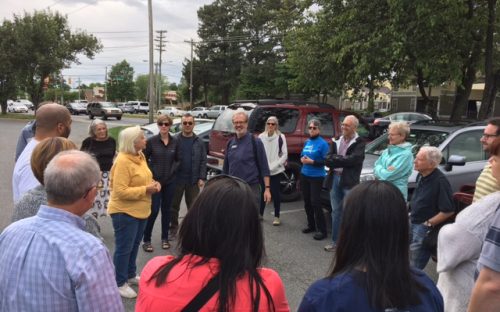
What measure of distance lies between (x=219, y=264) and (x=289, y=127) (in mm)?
6933

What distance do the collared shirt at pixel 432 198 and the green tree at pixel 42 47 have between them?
3242 centimetres

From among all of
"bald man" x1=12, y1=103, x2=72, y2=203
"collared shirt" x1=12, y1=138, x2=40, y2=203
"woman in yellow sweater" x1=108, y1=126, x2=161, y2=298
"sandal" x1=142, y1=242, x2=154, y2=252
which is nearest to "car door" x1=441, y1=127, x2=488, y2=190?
"sandal" x1=142, y1=242, x2=154, y2=252

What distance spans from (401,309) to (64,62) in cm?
3554

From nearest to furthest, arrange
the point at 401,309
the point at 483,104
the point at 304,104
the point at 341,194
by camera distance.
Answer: the point at 401,309 < the point at 341,194 < the point at 304,104 < the point at 483,104

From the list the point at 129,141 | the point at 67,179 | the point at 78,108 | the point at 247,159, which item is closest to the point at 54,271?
the point at 67,179

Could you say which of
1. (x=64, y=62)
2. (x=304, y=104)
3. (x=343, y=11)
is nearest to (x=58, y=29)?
(x=64, y=62)

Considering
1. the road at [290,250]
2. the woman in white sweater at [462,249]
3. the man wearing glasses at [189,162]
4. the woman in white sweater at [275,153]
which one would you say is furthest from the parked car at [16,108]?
the woman in white sweater at [462,249]

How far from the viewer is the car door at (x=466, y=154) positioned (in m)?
6.18

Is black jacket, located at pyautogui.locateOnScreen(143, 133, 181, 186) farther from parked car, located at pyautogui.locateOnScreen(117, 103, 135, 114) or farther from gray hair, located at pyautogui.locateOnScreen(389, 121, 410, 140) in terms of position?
parked car, located at pyautogui.locateOnScreen(117, 103, 135, 114)

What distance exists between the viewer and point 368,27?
11.4m

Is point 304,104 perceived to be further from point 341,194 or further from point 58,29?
point 58,29

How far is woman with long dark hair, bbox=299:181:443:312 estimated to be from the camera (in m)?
1.58

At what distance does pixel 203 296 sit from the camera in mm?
1527

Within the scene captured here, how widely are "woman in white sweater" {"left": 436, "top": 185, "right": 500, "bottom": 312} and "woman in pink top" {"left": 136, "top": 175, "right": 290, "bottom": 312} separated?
3.63 feet
